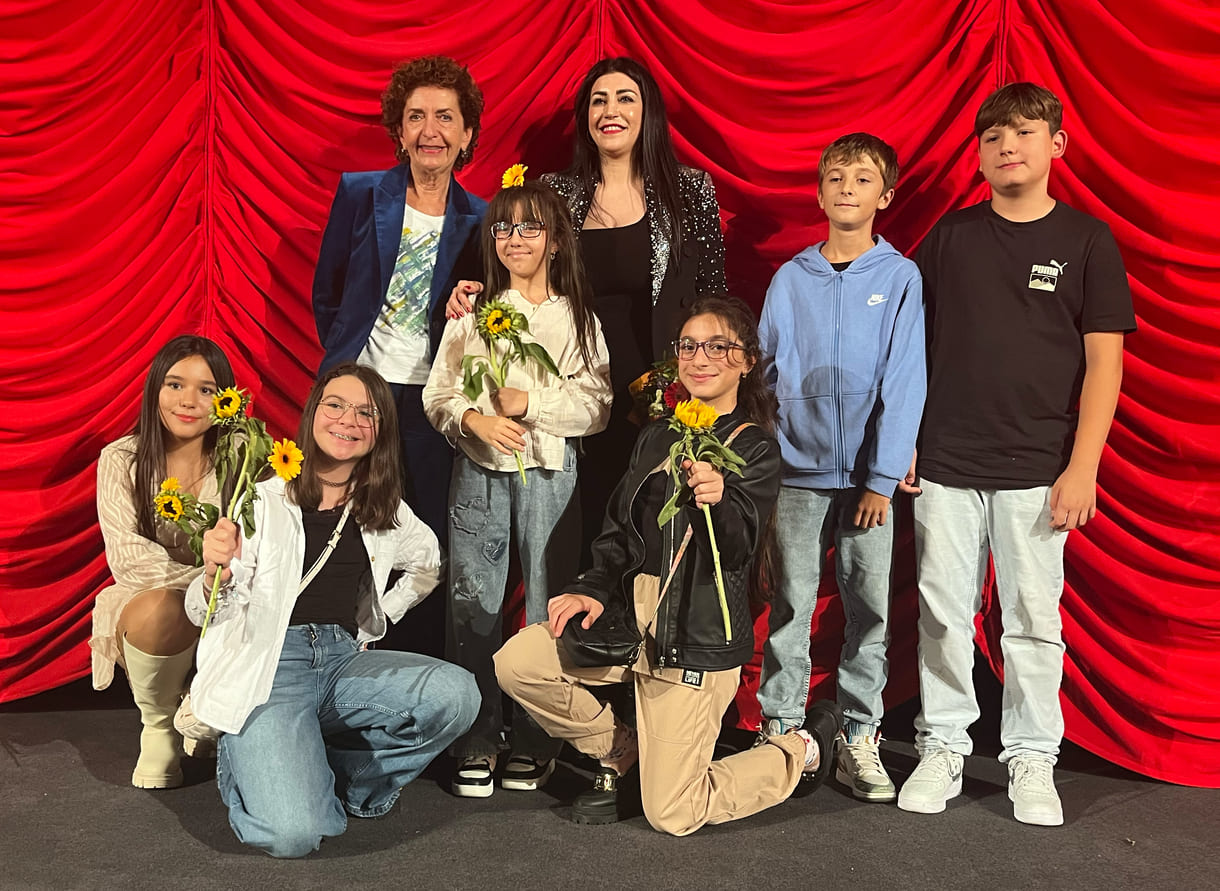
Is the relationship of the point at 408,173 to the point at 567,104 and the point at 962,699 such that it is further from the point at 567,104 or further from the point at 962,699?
the point at 962,699

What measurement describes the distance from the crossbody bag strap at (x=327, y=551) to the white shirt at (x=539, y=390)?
335 mm

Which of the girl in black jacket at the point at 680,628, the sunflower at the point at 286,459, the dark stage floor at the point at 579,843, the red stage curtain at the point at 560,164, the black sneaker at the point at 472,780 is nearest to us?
the dark stage floor at the point at 579,843

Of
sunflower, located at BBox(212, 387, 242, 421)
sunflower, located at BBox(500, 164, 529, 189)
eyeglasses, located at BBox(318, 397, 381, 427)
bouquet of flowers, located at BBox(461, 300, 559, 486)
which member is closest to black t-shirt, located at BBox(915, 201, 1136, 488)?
bouquet of flowers, located at BBox(461, 300, 559, 486)

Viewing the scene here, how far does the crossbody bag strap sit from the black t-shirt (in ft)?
5.05

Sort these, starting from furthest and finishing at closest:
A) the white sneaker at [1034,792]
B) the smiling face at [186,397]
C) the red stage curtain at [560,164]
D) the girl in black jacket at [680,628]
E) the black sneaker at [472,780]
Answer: the red stage curtain at [560,164] < the smiling face at [186,397] < the black sneaker at [472,780] < the white sneaker at [1034,792] < the girl in black jacket at [680,628]

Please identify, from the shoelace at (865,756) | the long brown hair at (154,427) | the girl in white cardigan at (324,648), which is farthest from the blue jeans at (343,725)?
the shoelace at (865,756)

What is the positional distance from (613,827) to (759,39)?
93.3 inches

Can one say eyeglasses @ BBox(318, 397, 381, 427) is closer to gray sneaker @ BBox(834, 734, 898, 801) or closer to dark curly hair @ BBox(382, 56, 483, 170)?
dark curly hair @ BBox(382, 56, 483, 170)

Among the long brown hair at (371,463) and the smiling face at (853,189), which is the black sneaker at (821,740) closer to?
the long brown hair at (371,463)

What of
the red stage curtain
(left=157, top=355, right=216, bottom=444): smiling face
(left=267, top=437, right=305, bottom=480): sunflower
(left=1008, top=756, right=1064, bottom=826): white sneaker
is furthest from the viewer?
the red stage curtain

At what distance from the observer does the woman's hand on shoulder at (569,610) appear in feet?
8.47

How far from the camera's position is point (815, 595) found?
9.78ft

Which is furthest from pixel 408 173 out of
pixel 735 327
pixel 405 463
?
pixel 735 327

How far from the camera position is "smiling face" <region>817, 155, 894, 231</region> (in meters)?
2.89
